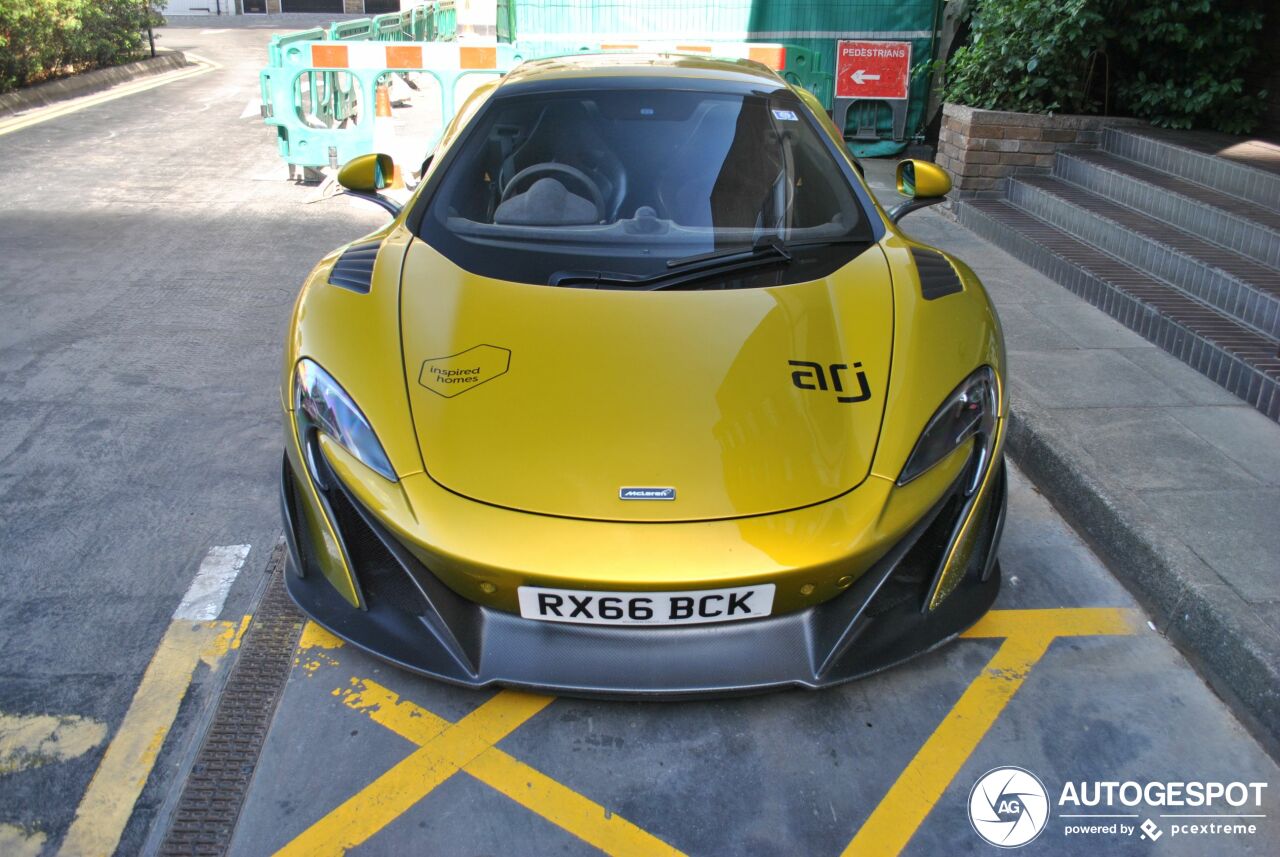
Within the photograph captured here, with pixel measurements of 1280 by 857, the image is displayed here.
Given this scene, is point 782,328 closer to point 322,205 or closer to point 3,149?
point 322,205

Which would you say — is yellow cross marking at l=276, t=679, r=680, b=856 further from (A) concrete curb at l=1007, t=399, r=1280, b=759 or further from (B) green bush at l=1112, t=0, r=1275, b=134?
(B) green bush at l=1112, t=0, r=1275, b=134

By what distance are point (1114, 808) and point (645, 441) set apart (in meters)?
1.35

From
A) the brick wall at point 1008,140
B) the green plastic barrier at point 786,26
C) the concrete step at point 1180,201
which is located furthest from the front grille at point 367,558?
the green plastic barrier at point 786,26

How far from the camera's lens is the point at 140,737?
2.52m

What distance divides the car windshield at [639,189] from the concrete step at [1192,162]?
11.6ft

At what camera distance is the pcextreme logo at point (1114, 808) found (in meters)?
2.31

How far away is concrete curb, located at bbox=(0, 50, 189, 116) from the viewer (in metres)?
12.0

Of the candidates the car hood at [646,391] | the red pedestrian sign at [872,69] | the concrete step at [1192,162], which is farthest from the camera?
the red pedestrian sign at [872,69]

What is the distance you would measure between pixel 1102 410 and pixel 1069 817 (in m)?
2.29

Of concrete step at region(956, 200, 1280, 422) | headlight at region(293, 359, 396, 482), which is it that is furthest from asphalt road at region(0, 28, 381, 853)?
concrete step at region(956, 200, 1280, 422)

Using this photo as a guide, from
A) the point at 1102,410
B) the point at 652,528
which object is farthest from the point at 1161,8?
the point at 652,528

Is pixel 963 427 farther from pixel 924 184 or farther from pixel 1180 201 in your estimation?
pixel 1180 201

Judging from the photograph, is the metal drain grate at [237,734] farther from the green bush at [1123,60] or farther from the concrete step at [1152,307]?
the green bush at [1123,60]

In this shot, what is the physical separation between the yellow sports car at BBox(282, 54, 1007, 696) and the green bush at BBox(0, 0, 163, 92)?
11621 mm
